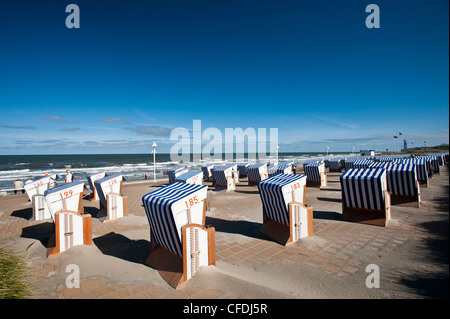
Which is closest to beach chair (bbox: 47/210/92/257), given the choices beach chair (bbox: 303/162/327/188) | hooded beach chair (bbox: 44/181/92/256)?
hooded beach chair (bbox: 44/181/92/256)

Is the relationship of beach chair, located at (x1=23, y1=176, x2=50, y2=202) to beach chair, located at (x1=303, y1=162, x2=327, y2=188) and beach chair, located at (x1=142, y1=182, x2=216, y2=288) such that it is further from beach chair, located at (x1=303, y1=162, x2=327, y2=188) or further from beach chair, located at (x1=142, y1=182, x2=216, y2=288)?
beach chair, located at (x1=303, y1=162, x2=327, y2=188)

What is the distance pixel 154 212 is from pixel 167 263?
3.16 feet

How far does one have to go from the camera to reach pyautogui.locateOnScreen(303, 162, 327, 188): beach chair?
48.3ft

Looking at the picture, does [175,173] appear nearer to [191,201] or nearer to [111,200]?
[111,200]

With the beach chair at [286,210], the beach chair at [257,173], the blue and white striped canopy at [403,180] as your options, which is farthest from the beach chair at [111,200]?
the blue and white striped canopy at [403,180]

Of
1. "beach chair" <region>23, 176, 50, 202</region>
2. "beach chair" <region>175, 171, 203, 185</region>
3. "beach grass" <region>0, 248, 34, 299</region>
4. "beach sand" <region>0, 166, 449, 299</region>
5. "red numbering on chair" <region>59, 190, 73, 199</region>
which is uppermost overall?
"beach chair" <region>175, 171, 203, 185</region>

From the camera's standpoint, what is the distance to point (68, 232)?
17.8ft

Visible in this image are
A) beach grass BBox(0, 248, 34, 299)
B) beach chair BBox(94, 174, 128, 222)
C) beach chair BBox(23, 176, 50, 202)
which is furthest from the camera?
beach chair BBox(23, 176, 50, 202)

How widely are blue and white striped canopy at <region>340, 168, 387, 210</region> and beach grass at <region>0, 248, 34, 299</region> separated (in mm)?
7985

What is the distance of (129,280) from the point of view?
407 centimetres

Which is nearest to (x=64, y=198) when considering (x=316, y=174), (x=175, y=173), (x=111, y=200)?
(x=111, y=200)

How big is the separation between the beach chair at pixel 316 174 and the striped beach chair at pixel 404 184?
204 inches

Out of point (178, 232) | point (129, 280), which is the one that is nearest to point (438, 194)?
point (178, 232)

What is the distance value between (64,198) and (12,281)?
4192mm
